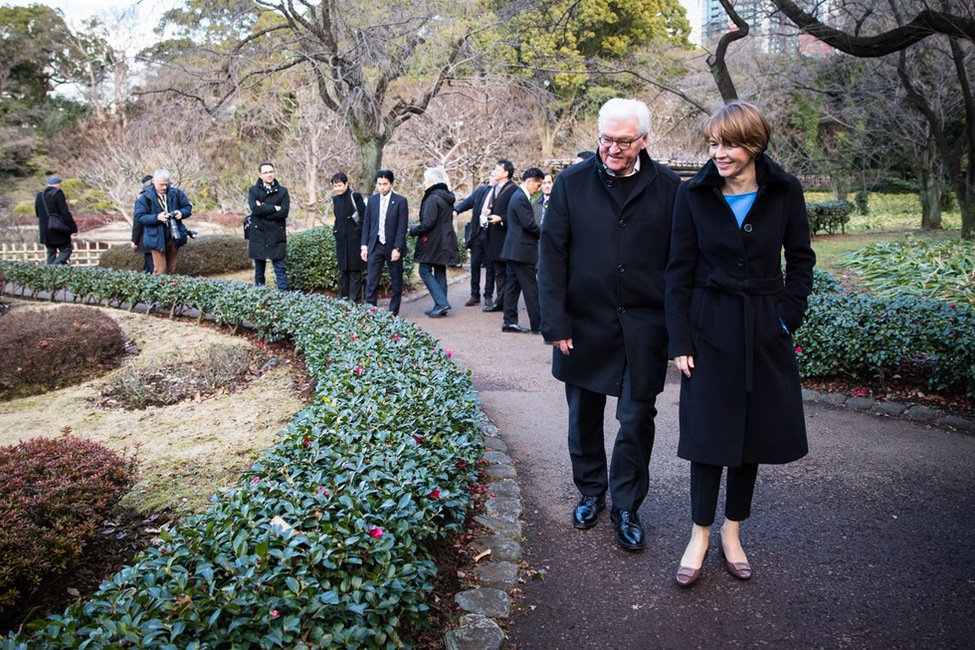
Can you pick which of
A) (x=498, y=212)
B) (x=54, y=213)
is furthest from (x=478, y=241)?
(x=54, y=213)

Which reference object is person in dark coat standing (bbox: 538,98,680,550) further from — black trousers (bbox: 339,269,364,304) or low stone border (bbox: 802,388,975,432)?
black trousers (bbox: 339,269,364,304)

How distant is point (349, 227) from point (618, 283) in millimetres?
6449

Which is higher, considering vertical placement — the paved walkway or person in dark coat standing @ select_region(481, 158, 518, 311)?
person in dark coat standing @ select_region(481, 158, 518, 311)

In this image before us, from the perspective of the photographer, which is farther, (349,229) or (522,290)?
(349,229)

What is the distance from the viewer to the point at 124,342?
735cm

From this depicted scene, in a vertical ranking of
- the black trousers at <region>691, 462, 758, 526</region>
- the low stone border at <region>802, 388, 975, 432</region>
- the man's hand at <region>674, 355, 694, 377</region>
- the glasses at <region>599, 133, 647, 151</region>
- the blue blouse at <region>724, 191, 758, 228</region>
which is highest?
the glasses at <region>599, 133, 647, 151</region>

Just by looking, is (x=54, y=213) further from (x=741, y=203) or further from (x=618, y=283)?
(x=741, y=203)

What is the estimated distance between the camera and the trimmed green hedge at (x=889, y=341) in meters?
5.40

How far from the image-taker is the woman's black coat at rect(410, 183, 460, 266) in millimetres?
8828

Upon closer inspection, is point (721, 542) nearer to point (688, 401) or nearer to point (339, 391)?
point (688, 401)

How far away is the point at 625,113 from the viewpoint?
3.05m

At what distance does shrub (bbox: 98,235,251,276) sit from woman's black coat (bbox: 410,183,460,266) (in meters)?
6.21

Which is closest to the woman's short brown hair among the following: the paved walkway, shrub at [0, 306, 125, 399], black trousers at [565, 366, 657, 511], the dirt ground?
black trousers at [565, 366, 657, 511]

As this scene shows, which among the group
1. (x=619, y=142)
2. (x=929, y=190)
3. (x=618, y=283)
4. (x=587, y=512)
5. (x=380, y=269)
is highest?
(x=929, y=190)
